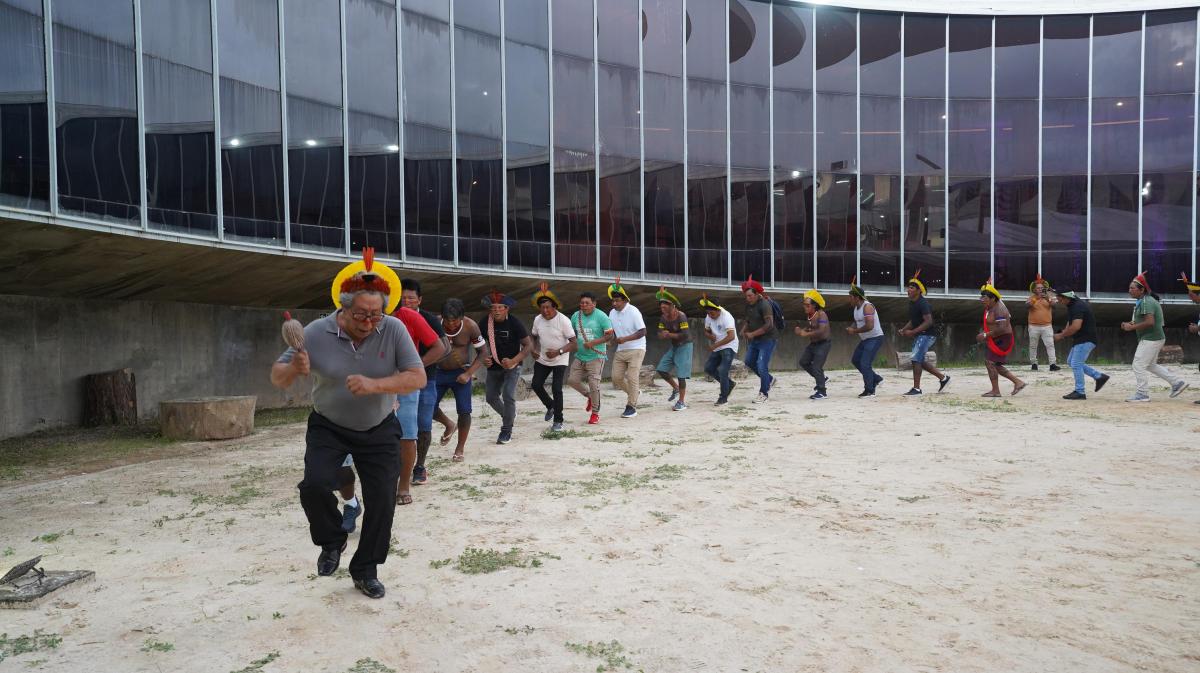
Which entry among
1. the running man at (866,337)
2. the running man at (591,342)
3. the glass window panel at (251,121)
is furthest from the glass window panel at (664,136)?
the running man at (591,342)

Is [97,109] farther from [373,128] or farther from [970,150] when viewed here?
[970,150]

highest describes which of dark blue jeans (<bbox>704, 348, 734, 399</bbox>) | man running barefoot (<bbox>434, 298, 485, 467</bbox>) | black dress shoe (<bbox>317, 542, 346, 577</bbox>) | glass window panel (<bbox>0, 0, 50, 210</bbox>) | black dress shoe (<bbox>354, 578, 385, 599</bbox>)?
glass window panel (<bbox>0, 0, 50, 210</bbox>)

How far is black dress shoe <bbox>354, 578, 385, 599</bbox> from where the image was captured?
4.27m

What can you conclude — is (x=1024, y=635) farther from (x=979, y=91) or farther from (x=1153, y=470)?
(x=979, y=91)

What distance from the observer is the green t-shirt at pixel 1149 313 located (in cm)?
1204

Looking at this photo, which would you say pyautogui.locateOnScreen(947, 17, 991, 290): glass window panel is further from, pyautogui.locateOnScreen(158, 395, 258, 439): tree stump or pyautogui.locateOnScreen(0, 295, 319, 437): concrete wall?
pyautogui.locateOnScreen(158, 395, 258, 439): tree stump

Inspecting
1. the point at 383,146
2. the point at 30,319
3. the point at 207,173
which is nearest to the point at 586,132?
the point at 383,146

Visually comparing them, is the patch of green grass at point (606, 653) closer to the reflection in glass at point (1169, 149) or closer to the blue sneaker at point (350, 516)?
the blue sneaker at point (350, 516)

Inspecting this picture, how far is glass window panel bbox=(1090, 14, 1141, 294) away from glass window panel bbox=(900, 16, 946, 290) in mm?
4647

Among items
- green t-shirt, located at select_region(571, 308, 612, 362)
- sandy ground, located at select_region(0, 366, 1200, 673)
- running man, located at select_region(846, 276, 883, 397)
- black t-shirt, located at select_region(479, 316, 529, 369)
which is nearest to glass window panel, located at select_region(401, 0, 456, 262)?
green t-shirt, located at select_region(571, 308, 612, 362)

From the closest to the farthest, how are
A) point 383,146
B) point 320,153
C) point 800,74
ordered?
point 320,153 < point 383,146 < point 800,74

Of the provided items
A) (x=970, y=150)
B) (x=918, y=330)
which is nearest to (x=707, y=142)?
(x=970, y=150)

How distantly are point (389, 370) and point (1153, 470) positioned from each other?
6657 mm

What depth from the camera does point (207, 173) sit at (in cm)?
1338
